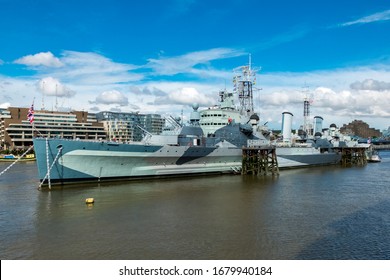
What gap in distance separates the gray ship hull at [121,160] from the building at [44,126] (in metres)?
64.9

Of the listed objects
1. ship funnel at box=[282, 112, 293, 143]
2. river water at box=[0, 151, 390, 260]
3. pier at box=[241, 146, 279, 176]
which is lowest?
river water at box=[0, 151, 390, 260]

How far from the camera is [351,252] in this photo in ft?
39.3

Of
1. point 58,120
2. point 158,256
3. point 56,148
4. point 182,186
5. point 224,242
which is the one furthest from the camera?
point 58,120

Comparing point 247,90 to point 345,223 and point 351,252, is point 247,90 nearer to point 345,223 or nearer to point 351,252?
point 345,223

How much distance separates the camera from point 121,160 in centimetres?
2744

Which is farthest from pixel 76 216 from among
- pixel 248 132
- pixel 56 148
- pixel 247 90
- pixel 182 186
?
pixel 247 90

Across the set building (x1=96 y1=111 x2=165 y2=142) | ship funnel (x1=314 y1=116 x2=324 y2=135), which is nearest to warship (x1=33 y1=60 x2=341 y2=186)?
ship funnel (x1=314 y1=116 x2=324 y2=135)

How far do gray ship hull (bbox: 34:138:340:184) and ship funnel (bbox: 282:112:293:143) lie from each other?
14.9 m

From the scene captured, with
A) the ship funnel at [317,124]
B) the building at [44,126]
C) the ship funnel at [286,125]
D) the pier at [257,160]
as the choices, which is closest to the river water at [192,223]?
the pier at [257,160]

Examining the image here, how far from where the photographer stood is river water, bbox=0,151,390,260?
12000 mm

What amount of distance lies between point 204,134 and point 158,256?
2576 cm

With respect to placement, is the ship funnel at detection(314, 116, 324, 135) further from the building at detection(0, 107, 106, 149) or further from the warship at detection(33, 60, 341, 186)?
the building at detection(0, 107, 106, 149)

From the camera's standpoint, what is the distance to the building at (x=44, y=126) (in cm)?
9159

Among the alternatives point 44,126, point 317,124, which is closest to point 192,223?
point 317,124
